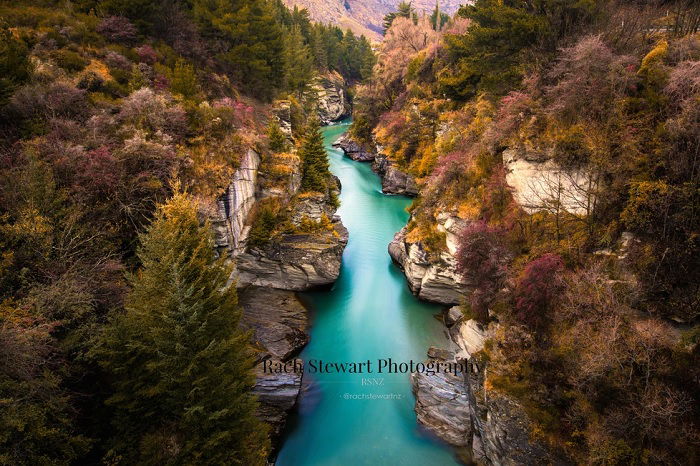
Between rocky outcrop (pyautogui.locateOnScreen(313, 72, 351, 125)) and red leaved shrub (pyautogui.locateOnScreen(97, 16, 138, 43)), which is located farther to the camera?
rocky outcrop (pyautogui.locateOnScreen(313, 72, 351, 125))

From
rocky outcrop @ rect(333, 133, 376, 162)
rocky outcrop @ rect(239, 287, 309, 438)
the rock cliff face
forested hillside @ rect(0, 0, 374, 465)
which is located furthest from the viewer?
rocky outcrop @ rect(333, 133, 376, 162)

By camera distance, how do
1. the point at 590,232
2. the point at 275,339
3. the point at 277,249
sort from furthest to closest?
the point at 277,249
the point at 275,339
the point at 590,232

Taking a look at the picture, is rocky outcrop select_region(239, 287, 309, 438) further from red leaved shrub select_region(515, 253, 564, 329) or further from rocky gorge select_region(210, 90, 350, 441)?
red leaved shrub select_region(515, 253, 564, 329)

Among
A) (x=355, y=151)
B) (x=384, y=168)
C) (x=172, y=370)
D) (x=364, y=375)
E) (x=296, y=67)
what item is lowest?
(x=364, y=375)

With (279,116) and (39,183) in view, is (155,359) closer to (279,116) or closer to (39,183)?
(39,183)

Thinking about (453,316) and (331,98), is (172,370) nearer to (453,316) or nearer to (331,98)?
(453,316)

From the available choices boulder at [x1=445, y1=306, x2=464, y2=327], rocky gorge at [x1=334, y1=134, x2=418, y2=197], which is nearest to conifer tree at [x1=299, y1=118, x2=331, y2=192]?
boulder at [x1=445, y1=306, x2=464, y2=327]

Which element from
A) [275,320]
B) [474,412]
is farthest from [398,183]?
[474,412]
